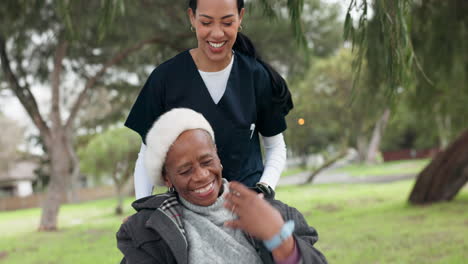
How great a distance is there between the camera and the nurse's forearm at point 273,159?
2.12 meters

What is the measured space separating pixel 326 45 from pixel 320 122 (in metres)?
11.0

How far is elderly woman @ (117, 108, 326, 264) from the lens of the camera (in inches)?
67.1

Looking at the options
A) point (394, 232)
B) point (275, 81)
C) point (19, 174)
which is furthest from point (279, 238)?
point (19, 174)

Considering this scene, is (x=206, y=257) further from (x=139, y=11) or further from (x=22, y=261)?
(x=139, y=11)

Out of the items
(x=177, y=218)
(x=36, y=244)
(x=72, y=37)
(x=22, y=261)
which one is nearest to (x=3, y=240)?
(x=36, y=244)

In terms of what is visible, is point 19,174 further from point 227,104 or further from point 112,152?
point 227,104

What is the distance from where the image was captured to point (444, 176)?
9.57 metres

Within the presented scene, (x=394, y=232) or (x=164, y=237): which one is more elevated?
(x=164, y=237)

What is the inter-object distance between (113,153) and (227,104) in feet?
46.7

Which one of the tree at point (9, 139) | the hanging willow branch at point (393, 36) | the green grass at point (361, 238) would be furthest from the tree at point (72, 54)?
the tree at point (9, 139)

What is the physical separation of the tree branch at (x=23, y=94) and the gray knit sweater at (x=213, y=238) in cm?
1072

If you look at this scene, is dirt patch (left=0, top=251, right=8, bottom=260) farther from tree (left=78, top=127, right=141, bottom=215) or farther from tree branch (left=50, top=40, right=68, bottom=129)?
tree (left=78, top=127, right=141, bottom=215)

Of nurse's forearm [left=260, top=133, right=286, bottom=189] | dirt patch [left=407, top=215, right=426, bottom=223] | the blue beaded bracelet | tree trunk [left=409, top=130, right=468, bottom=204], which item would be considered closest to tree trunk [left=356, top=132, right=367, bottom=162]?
tree trunk [left=409, top=130, right=468, bottom=204]

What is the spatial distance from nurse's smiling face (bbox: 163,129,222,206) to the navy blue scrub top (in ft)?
0.92
